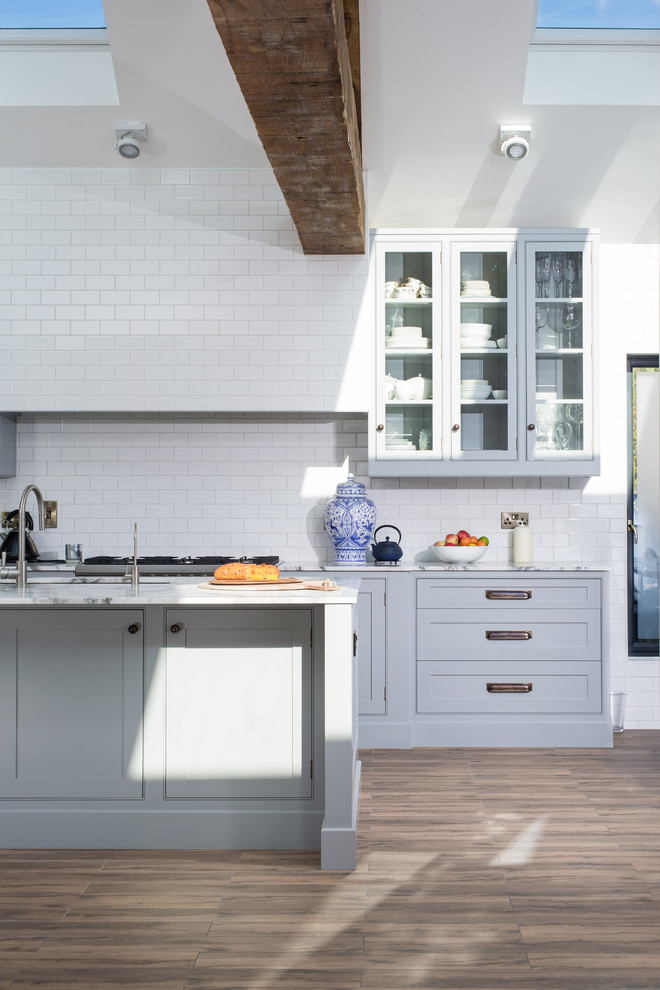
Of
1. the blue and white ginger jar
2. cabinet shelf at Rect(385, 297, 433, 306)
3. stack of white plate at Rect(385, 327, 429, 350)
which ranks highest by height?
cabinet shelf at Rect(385, 297, 433, 306)

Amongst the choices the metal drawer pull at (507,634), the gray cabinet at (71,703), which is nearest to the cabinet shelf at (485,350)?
the metal drawer pull at (507,634)

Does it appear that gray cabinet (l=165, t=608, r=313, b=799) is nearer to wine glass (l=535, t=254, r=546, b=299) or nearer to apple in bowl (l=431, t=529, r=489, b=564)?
apple in bowl (l=431, t=529, r=489, b=564)

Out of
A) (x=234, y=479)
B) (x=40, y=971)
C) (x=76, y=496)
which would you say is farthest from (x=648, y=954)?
(x=76, y=496)

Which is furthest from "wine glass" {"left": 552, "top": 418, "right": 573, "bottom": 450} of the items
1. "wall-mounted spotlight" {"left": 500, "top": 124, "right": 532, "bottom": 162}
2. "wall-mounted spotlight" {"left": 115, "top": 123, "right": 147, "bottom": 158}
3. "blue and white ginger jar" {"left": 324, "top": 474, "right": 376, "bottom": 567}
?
"wall-mounted spotlight" {"left": 115, "top": 123, "right": 147, "bottom": 158}

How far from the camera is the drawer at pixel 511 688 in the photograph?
4246mm

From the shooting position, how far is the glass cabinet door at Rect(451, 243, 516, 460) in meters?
4.45

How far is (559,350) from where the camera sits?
4469mm

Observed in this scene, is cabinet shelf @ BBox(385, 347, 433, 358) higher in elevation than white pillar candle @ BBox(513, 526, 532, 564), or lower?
higher

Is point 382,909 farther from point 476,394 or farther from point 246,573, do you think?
point 476,394

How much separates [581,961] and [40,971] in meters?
1.36

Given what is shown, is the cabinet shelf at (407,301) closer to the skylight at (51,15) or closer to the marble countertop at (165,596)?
the skylight at (51,15)

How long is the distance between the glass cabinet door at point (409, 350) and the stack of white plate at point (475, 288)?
154mm

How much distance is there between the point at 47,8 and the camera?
11.4ft

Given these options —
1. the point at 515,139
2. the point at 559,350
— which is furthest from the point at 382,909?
the point at 515,139
